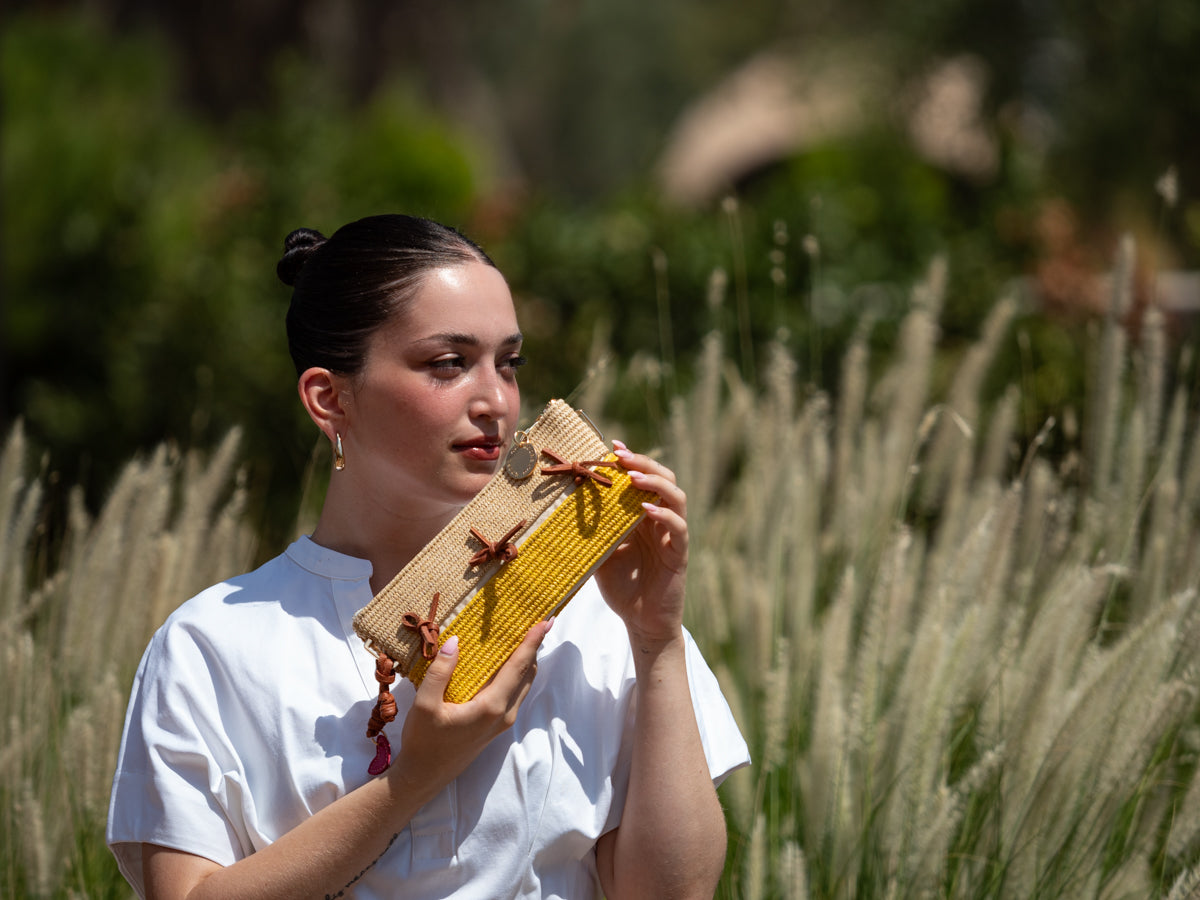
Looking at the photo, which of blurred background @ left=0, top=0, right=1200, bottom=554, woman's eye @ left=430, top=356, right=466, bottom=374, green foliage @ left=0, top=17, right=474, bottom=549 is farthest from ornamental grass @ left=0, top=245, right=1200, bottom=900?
green foliage @ left=0, top=17, right=474, bottom=549

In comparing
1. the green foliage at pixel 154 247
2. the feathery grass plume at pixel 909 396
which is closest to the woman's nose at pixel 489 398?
the feathery grass plume at pixel 909 396

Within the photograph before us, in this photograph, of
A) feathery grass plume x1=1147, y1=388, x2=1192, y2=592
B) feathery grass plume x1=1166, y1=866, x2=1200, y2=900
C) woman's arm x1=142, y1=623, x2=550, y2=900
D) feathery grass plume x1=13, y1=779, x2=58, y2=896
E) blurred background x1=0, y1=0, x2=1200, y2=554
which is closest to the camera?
woman's arm x1=142, y1=623, x2=550, y2=900

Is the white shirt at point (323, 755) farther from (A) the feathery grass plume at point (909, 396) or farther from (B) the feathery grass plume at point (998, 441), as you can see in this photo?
(B) the feathery grass plume at point (998, 441)

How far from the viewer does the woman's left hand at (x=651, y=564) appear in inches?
62.0

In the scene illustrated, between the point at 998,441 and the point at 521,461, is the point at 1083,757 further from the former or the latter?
the point at 521,461

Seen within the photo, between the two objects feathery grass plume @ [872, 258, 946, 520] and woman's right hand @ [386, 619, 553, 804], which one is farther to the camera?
feathery grass plume @ [872, 258, 946, 520]

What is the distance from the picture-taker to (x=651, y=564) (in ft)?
5.39

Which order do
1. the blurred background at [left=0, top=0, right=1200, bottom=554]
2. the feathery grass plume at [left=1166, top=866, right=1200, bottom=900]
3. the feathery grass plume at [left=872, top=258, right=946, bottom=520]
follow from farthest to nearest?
the blurred background at [left=0, top=0, right=1200, bottom=554] → the feathery grass plume at [left=872, top=258, right=946, bottom=520] → the feathery grass plume at [left=1166, top=866, right=1200, bottom=900]

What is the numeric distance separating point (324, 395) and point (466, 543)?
33 cm

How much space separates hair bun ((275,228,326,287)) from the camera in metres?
1.89

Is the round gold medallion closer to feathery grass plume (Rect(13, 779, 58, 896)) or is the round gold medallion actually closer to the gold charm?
the gold charm

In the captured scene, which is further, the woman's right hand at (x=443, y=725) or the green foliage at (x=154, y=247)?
the green foliage at (x=154, y=247)

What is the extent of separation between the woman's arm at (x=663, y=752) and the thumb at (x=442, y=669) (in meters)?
0.24

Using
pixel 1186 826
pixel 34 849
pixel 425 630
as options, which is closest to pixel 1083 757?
pixel 1186 826
